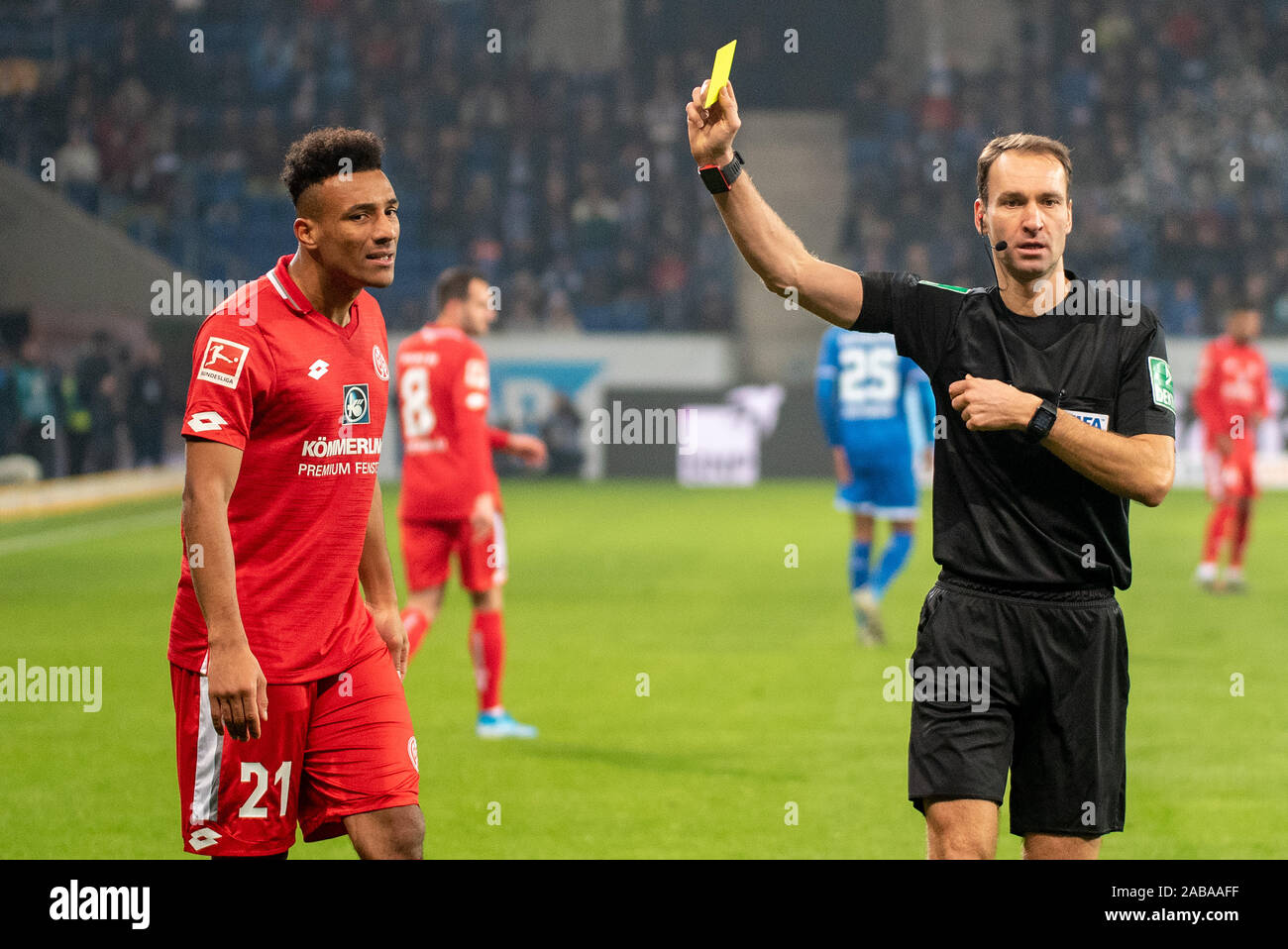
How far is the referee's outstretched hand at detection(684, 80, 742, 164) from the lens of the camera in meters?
3.49

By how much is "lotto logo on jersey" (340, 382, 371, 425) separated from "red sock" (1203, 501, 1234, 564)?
33.4 ft

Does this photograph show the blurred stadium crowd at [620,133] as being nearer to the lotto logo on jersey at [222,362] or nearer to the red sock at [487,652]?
the red sock at [487,652]

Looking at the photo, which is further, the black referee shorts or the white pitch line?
the white pitch line

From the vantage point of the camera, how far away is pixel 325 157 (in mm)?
3730

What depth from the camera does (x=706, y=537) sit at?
54.1 feet

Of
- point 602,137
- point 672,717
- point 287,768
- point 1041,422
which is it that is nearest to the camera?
point 1041,422

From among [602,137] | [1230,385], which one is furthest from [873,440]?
[602,137]

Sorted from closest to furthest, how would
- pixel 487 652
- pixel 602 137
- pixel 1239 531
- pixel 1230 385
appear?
pixel 487 652, pixel 1239 531, pixel 1230 385, pixel 602 137

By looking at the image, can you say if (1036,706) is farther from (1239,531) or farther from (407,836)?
(1239,531)

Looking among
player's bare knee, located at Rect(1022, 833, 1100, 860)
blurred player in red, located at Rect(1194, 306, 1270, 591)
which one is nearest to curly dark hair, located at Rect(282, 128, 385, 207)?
player's bare knee, located at Rect(1022, 833, 1100, 860)

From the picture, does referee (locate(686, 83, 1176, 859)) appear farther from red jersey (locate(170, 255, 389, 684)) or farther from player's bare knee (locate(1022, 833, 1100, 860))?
red jersey (locate(170, 255, 389, 684))

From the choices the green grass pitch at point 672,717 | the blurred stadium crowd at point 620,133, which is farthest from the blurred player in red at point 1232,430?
the blurred stadium crowd at point 620,133

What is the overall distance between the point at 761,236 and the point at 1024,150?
0.62 m
